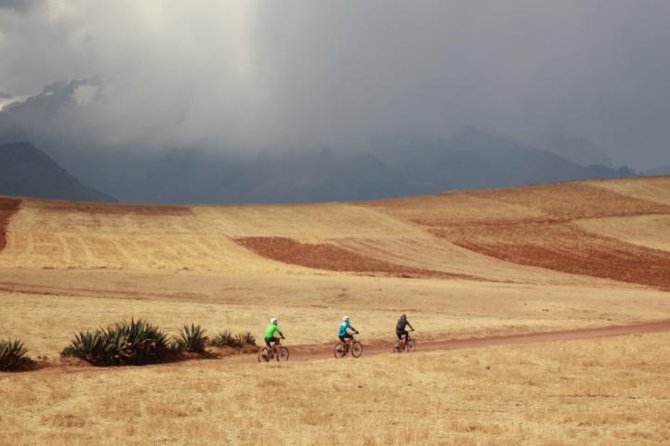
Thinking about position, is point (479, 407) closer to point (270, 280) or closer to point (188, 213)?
point (270, 280)

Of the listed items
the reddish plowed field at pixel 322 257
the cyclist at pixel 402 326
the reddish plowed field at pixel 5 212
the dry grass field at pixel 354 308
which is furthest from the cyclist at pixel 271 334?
the reddish plowed field at pixel 5 212

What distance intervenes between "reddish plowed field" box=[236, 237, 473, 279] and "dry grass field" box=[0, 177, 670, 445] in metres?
0.44

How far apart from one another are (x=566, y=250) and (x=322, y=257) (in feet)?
86.6

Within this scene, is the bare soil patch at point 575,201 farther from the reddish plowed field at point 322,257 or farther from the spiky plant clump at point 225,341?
the spiky plant clump at point 225,341

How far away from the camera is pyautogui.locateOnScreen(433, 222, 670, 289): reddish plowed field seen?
230 feet

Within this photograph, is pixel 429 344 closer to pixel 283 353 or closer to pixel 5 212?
pixel 283 353

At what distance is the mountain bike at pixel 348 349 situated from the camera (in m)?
31.9

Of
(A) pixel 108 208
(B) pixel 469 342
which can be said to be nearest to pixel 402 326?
(B) pixel 469 342

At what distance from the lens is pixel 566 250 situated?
79.4 metres

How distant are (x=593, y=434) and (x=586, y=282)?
4953 centimetres

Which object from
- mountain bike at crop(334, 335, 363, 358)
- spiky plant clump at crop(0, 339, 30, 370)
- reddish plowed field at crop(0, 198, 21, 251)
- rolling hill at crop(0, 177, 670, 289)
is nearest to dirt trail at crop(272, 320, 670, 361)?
mountain bike at crop(334, 335, 363, 358)

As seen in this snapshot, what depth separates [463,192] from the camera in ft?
447

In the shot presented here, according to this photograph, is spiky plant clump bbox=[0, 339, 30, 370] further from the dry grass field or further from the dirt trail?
the dirt trail

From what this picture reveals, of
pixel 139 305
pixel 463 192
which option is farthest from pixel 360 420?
pixel 463 192
